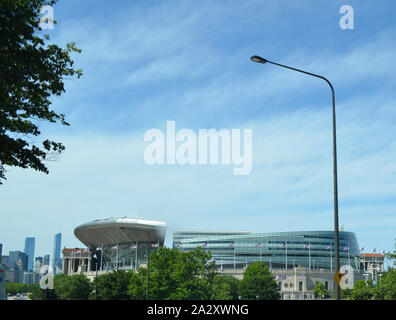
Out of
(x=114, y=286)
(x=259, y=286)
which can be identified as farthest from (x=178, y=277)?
(x=259, y=286)

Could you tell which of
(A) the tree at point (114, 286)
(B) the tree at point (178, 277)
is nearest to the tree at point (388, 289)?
(B) the tree at point (178, 277)

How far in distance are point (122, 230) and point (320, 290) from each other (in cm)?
6383

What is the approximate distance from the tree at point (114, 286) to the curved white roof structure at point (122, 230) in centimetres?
5221

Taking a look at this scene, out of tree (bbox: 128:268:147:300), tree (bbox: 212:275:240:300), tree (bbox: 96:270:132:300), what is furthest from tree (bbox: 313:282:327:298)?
tree (bbox: 128:268:147:300)

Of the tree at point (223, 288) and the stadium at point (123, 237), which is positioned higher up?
the stadium at point (123, 237)

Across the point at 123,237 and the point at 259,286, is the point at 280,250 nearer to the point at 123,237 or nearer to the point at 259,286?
the point at 123,237

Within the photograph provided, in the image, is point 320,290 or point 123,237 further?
point 123,237

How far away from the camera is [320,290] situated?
133 m

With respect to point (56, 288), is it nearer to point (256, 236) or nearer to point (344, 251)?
point (256, 236)

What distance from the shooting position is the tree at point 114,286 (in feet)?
292

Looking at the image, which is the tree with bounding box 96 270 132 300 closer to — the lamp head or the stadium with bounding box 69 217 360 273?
the stadium with bounding box 69 217 360 273

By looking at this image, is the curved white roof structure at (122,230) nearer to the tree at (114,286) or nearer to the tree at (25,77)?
the tree at (114,286)

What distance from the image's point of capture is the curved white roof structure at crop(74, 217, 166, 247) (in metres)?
150
